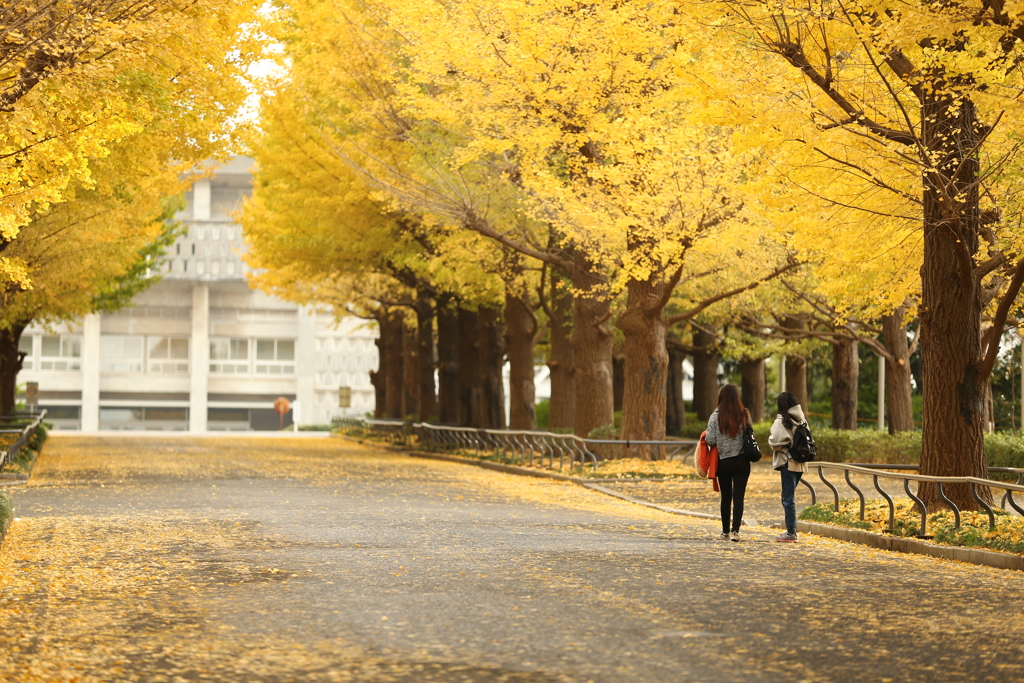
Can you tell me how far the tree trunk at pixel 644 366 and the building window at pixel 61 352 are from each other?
58411 millimetres

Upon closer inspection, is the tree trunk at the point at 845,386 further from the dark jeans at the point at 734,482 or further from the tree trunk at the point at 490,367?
the dark jeans at the point at 734,482

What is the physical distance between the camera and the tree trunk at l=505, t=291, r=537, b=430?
31438 millimetres

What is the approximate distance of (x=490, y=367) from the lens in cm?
3503

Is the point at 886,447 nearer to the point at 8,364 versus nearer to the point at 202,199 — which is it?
the point at 8,364

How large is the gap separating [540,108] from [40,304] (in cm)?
1677

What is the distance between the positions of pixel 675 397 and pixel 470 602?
3338cm

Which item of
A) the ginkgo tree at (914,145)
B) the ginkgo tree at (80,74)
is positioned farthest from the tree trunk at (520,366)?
the ginkgo tree at (914,145)

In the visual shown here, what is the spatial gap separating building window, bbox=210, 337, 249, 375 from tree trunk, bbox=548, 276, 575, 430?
50.7 metres

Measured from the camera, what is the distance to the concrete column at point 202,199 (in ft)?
253

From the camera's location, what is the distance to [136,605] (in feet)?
28.1

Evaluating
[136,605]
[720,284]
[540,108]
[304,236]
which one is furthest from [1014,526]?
[304,236]

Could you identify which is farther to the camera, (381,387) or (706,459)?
(381,387)

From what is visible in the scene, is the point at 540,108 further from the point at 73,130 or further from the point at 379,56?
the point at 73,130

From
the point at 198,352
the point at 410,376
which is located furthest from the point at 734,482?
the point at 198,352
